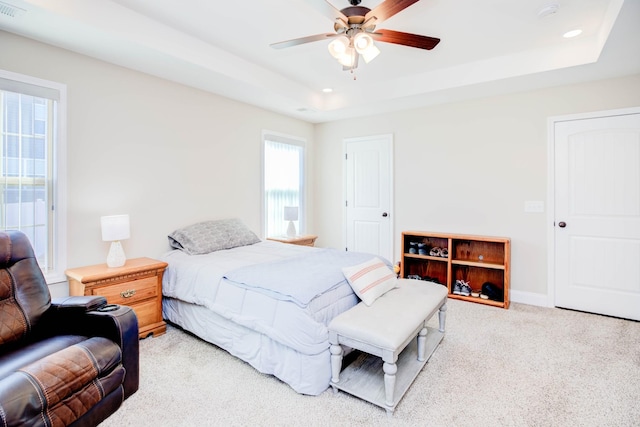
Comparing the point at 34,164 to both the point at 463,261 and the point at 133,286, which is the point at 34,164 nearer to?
the point at 133,286

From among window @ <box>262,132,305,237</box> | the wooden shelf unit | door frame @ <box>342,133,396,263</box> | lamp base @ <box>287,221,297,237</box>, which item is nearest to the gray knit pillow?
window @ <box>262,132,305,237</box>

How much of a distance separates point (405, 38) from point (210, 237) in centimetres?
261

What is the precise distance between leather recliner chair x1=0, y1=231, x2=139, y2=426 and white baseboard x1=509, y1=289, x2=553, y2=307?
156 inches

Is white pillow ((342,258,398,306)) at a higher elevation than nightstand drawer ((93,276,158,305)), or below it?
higher

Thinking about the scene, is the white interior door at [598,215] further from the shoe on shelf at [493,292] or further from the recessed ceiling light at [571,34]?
the recessed ceiling light at [571,34]

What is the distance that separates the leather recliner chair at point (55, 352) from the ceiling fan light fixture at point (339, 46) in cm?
212

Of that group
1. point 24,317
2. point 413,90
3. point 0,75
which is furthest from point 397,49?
point 24,317

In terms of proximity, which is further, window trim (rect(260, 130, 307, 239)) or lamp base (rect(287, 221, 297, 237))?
lamp base (rect(287, 221, 297, 237))

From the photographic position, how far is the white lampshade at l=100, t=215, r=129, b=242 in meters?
2.75

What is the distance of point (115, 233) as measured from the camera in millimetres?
2777

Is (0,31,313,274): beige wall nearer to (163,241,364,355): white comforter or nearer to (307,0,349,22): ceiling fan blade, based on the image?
(163,241,364,355): white comforter

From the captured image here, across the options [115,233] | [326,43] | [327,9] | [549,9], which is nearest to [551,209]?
[549,9]

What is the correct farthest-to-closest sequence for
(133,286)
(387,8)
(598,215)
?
(598,215), (133,286), (387,8)

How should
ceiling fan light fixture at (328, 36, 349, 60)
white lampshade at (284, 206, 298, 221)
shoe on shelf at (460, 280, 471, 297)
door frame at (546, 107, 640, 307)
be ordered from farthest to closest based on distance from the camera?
1. white lampshade at (284, 206, 298, 221)
2. shoe on shelf at (460, 280, 471, 297)
3. door frame at (546, 107, 640, 307)
4. ceiling fan light fixture at (328, 36, 349, 60)
